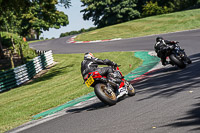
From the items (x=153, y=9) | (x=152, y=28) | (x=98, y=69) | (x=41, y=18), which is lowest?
(x=98, y=69)

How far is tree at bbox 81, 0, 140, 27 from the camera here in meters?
65.7

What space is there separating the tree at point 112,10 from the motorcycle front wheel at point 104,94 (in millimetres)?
58894

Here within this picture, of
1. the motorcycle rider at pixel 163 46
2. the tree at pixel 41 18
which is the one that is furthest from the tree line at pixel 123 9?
the motorcycle rider at pixel 163 46

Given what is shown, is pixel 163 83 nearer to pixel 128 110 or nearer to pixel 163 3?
pixel 128 110

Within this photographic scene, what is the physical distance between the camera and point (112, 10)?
2596 inches

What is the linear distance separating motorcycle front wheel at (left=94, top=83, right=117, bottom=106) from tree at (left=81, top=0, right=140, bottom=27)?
58894 mm

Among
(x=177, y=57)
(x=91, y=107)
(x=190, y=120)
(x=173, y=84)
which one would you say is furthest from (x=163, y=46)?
(x=190, y=120)

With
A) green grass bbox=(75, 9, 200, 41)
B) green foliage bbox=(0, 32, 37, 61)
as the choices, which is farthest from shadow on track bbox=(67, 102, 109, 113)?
green grass bbox=(75, 9, 200, 41)

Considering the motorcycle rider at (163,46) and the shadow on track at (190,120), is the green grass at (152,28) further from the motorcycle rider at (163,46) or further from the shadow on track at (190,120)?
the shadow on track at (190,120)

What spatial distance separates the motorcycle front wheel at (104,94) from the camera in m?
7.58

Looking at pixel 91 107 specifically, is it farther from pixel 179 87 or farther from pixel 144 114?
pixel 179 87

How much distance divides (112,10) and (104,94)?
197ft

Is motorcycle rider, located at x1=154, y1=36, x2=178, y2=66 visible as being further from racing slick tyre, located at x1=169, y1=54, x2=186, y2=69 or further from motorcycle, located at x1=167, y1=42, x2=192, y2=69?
racing slick tyre, located at x1=169, y1=54, x2=186, y2=69

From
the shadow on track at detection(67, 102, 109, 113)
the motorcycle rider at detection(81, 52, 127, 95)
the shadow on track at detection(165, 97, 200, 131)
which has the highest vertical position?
the motorcycle rider at detection(81, 52, 127, 95)
